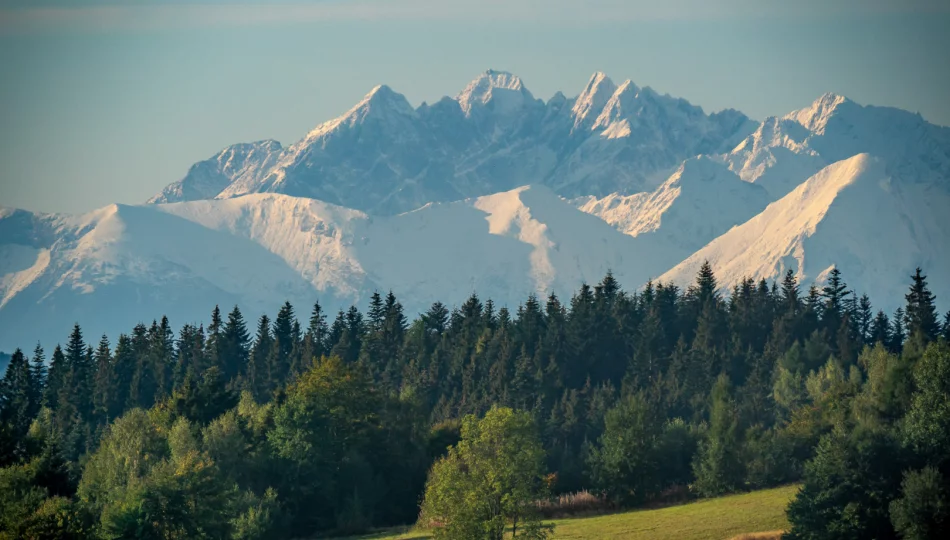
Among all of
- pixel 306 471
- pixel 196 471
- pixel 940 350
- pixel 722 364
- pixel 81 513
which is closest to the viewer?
pixel 81 513

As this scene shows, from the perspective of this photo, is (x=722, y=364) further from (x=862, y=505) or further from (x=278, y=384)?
(x=862, y=505)

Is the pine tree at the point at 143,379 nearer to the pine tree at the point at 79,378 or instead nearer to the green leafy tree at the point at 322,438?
the pine tree at the point at 79,378

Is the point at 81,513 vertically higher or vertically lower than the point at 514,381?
lower

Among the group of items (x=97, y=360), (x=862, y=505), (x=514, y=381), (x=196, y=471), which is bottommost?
(x=862, y=505)

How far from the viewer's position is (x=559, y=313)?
187750 mm

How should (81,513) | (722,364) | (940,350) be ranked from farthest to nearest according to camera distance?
1. (722,364)
2. (940,350)
3. (81,513)

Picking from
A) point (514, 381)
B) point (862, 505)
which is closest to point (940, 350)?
point (862, 505)

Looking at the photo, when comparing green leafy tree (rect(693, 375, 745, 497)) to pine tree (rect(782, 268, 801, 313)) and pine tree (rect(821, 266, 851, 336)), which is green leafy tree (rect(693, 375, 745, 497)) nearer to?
pine tree (rect(821, 266, 851, 336))

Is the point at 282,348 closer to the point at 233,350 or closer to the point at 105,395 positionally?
the point at 233,350

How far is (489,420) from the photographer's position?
96.6m

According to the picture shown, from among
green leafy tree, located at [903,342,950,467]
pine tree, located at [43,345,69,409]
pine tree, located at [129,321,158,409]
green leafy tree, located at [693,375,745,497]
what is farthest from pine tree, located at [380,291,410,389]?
green leafy tree, located at [903,342,950,467]

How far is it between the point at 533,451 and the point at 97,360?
11146 centimetres

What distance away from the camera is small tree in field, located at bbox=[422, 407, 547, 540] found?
93.1m

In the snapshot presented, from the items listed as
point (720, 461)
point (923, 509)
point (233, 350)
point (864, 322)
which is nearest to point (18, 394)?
point (233, 350)
